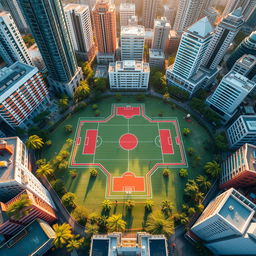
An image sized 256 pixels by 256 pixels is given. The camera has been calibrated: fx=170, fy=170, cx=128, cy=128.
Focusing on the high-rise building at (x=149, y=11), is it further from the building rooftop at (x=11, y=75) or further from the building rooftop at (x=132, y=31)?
the building rooftop at (x=11, y=75)

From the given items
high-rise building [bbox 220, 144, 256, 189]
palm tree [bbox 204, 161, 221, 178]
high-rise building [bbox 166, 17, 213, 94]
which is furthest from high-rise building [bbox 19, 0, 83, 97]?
high-rise building [bbox 220, 144, 256, 189]

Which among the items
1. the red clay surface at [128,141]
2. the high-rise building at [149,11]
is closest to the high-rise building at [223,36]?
the red clay surface at [128,141]

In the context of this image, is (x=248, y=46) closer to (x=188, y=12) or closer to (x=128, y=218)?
(x=188, y=12)

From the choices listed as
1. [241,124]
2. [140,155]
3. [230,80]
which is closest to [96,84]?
[140,155]

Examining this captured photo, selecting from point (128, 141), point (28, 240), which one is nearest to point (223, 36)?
point (128, 141)

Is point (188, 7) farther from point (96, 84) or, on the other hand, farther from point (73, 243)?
point (73, 243)

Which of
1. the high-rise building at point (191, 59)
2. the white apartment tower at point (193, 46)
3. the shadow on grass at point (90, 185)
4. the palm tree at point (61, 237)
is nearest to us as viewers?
the palm tree at point (61, 237)
